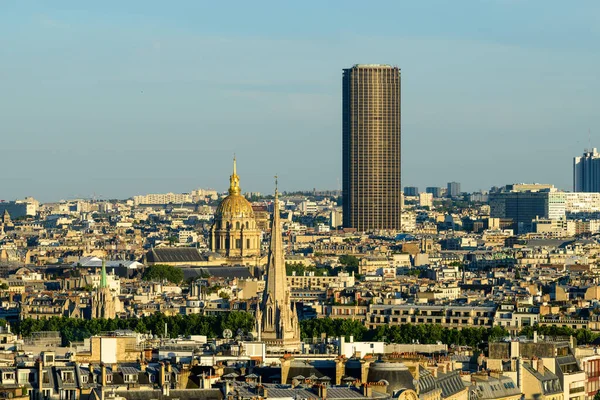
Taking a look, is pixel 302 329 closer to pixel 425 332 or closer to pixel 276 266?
pixel 425 332

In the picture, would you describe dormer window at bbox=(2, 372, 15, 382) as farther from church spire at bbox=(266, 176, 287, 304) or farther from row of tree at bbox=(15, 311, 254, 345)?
row of tree at bbox=(15, 311, 254, 345)

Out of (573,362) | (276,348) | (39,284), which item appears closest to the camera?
(573,362)

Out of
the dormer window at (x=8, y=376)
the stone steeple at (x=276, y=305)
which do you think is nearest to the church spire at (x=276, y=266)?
the stone steeple at (x=276, y=305)

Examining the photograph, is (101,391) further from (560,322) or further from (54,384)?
(560,322)

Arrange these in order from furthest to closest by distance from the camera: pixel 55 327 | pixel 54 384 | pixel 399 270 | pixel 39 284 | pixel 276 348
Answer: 1. pixel 399 270
2. pixel 39 284
3. pixel 55 327
4. pixel 276 348
5. pixel 54 384

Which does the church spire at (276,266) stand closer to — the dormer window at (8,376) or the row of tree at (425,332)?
the row of tree at (425,332)

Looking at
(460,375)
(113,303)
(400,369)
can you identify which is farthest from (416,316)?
(400,369)

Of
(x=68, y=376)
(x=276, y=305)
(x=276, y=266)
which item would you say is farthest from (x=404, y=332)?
(x=68, y=376)

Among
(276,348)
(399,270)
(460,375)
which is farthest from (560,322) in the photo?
(399,270)

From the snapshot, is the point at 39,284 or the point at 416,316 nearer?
the point at 416,316
